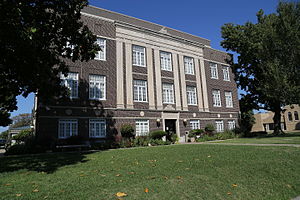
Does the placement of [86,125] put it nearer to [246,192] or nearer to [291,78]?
[246,192]

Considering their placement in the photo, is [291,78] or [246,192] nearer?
[246,192]

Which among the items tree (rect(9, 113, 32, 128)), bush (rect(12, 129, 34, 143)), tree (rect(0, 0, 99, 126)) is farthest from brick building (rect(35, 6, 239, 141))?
tree (rect(9, 113, 32, 128))

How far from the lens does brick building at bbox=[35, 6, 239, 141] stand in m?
17.0

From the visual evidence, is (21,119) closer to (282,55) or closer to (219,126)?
(219,126)

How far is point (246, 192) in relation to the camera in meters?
4.21

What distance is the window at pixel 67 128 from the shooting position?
52.5 feet

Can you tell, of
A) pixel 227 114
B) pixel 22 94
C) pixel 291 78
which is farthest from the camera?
pixel 227 114

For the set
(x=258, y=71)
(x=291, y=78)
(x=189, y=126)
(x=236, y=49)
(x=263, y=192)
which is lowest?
(x=263, y=192)

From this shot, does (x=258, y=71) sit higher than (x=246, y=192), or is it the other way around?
(x=258, y=71)

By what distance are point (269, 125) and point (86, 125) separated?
174ft

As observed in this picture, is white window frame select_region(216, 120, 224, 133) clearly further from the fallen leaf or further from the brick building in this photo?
the fallen leaf

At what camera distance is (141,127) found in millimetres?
19547

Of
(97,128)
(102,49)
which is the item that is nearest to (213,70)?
(102,49)

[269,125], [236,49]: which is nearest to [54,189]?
[236,49]
